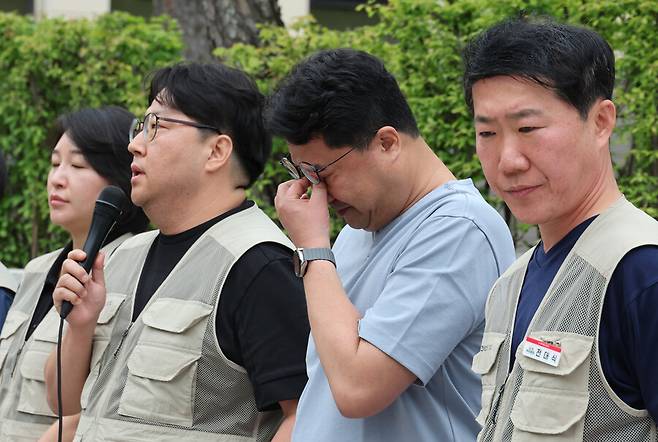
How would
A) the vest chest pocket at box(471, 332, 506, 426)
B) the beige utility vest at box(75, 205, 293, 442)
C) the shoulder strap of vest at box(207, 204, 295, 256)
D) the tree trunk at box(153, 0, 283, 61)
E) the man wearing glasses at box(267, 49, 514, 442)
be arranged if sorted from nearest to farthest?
1. the vest chest pocket at box(471, 332, 506, 426)
2. the man wearing glasses at box(267, 49, 514, 442)
3. the beige utility vest at box(75, 205, 293, 442)
4. the shoulder strap of vest at box(207, 204, 295, 256)
5. the tree trunk at box(153, 0, 283, 61)

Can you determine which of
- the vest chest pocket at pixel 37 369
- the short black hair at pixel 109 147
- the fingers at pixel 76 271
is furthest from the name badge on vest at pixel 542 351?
the short black hair at pixel 109 147

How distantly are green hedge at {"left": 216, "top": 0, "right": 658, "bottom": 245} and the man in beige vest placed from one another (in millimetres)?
2554

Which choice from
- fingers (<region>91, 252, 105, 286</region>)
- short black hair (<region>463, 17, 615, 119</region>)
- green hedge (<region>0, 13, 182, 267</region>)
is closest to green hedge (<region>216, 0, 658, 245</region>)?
green hedge (<region>0, 13, 182, 267</region>)

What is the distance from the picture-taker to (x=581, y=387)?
7.32ft

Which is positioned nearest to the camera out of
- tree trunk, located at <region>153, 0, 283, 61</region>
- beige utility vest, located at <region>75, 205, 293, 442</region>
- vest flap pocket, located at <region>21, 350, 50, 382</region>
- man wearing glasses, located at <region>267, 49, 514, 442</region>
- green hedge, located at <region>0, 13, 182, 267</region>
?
man wearing glasses, located at <region>267, 49, 514, 442</region>

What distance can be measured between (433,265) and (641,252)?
0.64m

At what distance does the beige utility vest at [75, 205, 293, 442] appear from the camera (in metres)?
3.33

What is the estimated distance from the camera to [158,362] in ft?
11.0

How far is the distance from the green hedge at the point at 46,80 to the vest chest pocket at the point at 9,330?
8.05 ft

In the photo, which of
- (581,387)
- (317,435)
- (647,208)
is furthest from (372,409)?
(647,208)

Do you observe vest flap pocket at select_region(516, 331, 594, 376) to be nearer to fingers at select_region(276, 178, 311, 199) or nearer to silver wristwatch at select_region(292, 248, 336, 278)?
silver wristwatch at select_region(292, 248, 336, 278)

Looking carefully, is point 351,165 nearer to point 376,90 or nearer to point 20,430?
point 376,90

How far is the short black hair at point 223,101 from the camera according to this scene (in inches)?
144

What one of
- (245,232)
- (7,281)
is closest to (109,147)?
(7,281)
